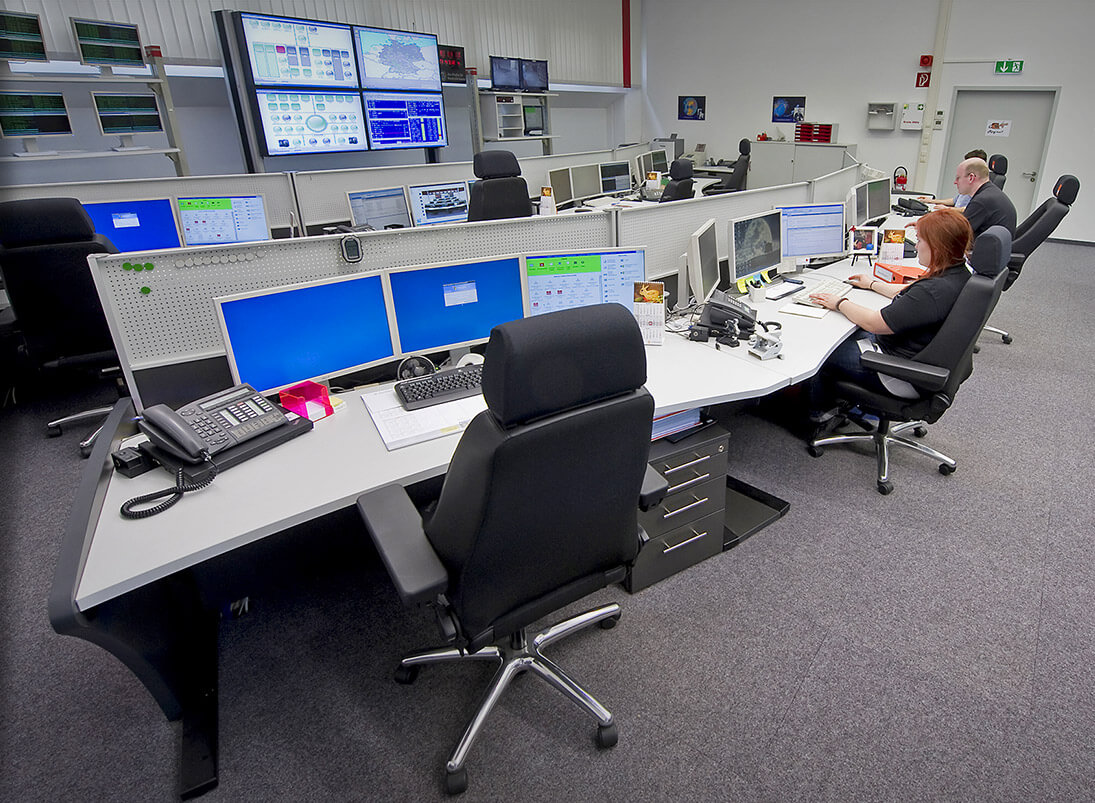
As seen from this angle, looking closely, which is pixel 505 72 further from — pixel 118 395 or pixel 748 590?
pixel 748 590

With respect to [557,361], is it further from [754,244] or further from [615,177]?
[615,177]

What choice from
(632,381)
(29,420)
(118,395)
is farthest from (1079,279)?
(29,420)

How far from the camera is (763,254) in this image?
2.95m

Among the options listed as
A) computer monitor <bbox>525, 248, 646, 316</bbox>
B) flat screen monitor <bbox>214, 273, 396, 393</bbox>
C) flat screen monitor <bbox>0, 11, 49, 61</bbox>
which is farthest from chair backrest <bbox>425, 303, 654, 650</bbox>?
flat screen monitor <bbox>0, 11, 49, 61</bbox>

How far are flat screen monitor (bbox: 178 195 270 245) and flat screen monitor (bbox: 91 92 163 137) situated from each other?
4.32 feet

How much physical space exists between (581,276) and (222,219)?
2.56 metres

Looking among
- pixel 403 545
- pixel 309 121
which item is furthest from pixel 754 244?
pixel 309 121

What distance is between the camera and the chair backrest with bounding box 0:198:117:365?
2.59m

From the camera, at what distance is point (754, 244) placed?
2859 mm

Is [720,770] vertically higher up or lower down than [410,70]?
lower down

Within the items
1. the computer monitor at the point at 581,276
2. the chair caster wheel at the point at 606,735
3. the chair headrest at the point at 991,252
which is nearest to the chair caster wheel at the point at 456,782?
the chair caster wheel at the point at 606,735

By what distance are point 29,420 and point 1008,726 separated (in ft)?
14.4

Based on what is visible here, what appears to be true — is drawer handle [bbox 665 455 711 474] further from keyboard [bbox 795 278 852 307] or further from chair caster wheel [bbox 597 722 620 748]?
keyboard [bbox 795 278 852 307]

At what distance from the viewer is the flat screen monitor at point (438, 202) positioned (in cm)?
420
